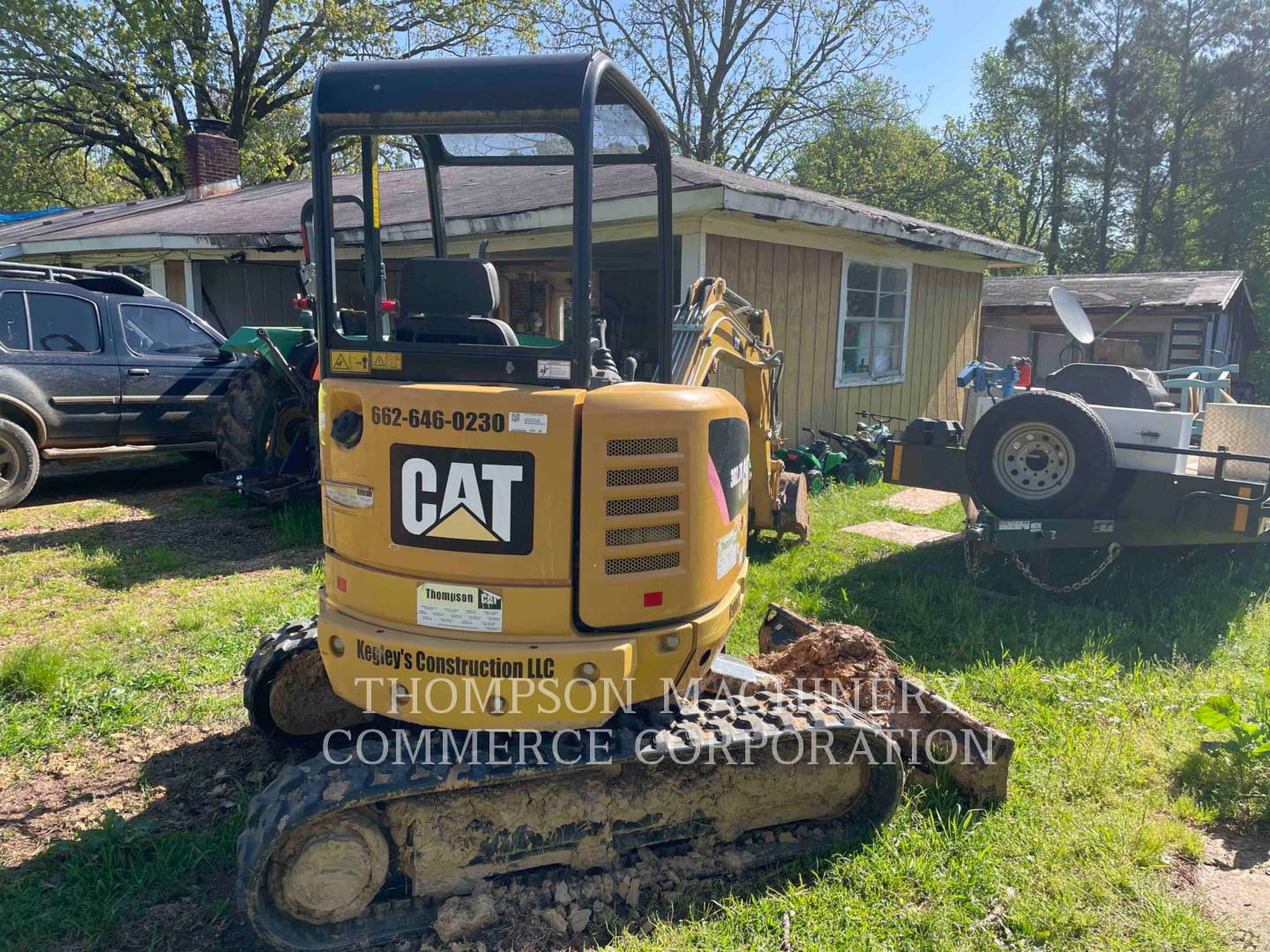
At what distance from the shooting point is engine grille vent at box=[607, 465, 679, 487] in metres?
2.82

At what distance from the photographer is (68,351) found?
863cm

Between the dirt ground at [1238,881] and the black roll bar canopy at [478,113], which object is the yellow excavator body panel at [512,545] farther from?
the dirt ground at [1238,881]

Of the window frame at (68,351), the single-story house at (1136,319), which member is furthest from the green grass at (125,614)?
the single-story house at (1136,319)

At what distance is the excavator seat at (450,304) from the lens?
3.02 m

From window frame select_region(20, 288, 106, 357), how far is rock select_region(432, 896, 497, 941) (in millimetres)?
7844

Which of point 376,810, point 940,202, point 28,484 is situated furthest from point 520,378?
point 940,202

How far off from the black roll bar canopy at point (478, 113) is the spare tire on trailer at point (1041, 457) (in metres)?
3.92

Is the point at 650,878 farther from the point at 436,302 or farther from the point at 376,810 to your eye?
the point at 436,302

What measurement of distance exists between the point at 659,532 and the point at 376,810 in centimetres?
131

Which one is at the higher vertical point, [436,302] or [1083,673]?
[436,302]

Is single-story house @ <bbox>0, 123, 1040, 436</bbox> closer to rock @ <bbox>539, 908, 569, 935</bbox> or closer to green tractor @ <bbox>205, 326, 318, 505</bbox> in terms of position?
green tractor @ <bbox>205, 326, 318, 505</bbox>

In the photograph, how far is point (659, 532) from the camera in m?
2.92

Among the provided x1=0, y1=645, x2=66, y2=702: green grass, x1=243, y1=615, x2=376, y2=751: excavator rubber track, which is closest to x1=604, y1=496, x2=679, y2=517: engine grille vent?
x1=243, y1=615, x2=376, y2=751: excavator rubber track

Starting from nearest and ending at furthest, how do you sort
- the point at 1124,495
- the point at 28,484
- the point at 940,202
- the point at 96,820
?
the point at 96,820
the point at 1124,495
the point at 28,484
the point at 940,202
